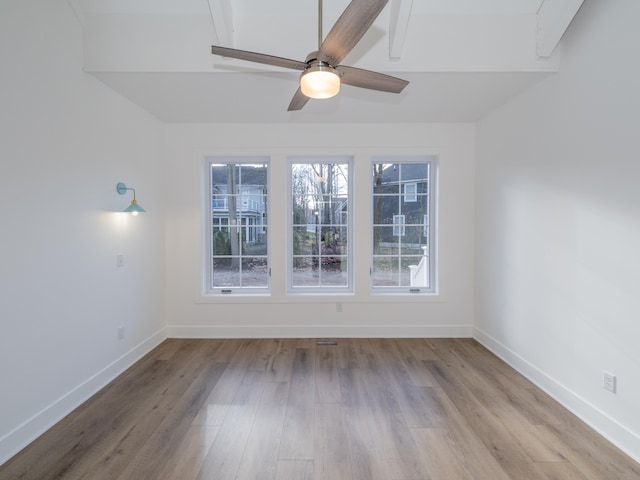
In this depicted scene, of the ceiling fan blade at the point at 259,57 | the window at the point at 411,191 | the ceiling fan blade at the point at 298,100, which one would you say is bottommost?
the window at the point at 411,191

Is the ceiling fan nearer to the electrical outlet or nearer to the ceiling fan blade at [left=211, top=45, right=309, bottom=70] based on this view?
the ceiling fan blade at [left=211, top=45, right=309, bottom=70]

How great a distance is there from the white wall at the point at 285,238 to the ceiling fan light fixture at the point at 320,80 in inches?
73.1

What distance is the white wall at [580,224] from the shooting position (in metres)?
1.78

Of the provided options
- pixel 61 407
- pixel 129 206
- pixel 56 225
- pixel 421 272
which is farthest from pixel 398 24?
pixel 61 407

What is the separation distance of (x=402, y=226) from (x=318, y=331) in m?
1.64

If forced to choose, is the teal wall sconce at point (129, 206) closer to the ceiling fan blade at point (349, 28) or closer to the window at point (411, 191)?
the ceiling fan blade at point (349, 28)

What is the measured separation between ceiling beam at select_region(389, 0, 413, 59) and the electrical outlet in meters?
2.65

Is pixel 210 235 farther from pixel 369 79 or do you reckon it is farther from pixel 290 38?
pixel 369 79

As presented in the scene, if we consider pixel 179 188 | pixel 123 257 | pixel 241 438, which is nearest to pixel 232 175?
pixel 179 188

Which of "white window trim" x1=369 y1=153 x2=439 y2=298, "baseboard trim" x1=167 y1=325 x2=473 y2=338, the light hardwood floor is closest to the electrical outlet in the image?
the light hardwood floor

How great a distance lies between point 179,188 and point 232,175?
0.63m

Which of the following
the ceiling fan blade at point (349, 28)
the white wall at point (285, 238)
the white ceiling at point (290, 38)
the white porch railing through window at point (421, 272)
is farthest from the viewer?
the white porch railing through window at point (421, 272)

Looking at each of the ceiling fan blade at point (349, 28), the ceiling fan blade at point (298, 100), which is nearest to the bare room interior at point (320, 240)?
the ceiling fan blade at point (349, 28)

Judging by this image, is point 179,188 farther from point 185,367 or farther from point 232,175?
point 185,367
